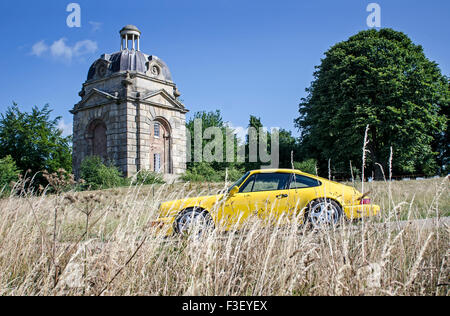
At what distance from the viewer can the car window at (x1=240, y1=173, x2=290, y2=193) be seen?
7.62m

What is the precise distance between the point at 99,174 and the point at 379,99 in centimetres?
2146

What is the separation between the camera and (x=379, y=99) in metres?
27.8

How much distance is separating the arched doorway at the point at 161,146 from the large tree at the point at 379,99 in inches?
502

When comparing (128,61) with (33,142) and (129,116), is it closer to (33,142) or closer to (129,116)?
(129,116)

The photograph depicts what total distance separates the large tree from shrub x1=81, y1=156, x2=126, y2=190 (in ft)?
56.2

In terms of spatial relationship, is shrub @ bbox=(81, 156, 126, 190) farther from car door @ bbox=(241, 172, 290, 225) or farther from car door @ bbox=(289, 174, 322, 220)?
car door @ bbox=(289, 174, 322, 220)

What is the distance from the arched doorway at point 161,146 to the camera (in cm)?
2827

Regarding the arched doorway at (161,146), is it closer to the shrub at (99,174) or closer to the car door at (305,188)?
the shrub at (99,174)

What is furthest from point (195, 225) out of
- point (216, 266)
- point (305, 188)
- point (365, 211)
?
point (305, 188)

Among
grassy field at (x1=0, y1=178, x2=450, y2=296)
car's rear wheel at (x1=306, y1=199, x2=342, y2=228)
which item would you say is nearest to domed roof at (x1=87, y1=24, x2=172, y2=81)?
car's rear wheel at (x1=306, y1=199, x2=342, y2=228)

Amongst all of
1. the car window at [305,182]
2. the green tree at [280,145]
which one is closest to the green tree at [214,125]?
the green tree at [280,145]

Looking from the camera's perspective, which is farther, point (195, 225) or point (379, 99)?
point (379, 99)
